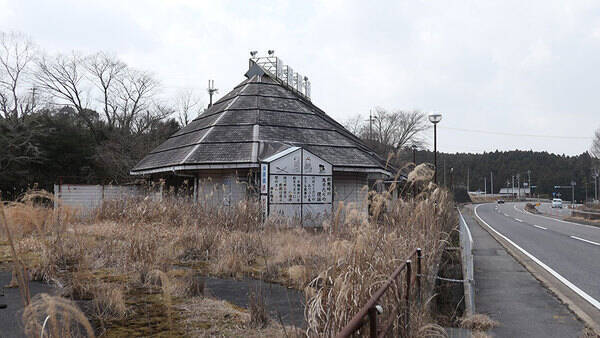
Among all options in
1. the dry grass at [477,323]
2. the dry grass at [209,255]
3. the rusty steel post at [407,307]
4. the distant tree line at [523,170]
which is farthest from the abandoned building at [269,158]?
the distant tree line at [523,170]

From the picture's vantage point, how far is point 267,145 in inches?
652

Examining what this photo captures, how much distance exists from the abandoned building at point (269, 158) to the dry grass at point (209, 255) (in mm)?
2424

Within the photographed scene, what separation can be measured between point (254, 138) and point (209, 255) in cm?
919

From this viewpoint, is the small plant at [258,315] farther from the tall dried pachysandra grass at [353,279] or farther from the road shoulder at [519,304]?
the road shoulder at [519,304]

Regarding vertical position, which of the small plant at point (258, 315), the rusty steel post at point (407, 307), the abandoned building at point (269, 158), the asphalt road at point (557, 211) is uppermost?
the abandoned building at point (269, 158)

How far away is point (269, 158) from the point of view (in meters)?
13.7

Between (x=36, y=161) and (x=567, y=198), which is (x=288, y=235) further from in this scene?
(x=567, y=198)

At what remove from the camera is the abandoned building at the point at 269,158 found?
45.1 ft

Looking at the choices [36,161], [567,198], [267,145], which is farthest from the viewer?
[567,198]

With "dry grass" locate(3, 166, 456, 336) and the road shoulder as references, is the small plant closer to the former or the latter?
"dry grass" locate(3, 166, 456, 336)

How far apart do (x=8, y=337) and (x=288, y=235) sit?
512cm

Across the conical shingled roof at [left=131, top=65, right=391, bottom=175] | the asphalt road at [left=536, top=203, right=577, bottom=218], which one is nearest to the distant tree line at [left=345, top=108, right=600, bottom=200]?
the asphalt road at [left=536, top=203, right=577, bottom=218]

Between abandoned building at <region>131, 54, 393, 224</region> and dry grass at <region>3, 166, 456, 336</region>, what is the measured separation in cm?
242

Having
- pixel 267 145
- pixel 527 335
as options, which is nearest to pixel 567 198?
pixel 267 145
